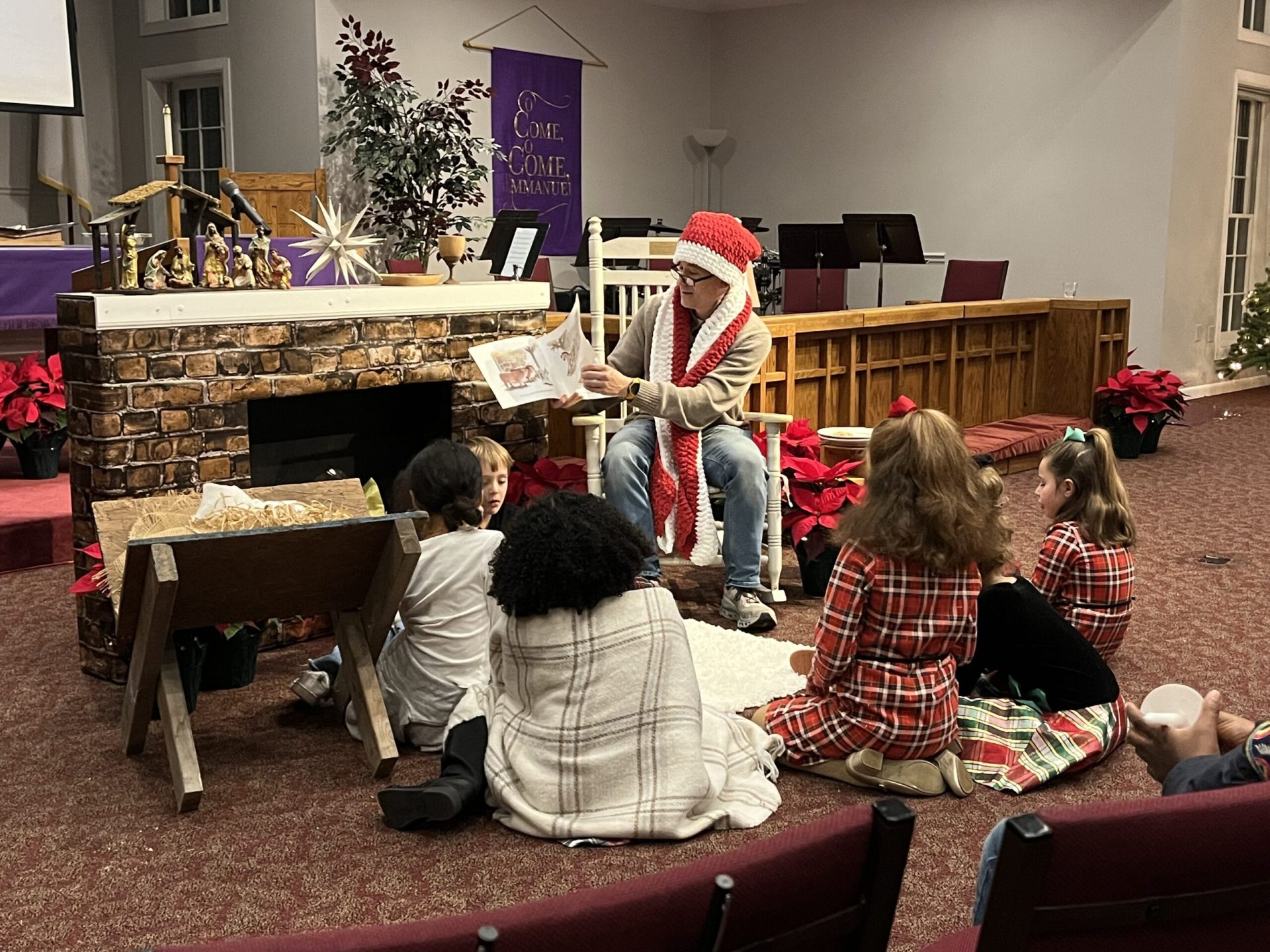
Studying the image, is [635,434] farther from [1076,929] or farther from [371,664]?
[1076,929]

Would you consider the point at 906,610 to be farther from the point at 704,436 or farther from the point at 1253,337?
the point at 1253,337

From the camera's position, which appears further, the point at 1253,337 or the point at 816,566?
the point at 1253,337

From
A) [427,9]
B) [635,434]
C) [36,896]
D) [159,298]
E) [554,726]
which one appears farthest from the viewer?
[427,9]

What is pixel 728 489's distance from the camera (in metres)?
4.01

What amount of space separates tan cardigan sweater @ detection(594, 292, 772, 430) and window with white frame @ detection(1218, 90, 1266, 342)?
7.43m

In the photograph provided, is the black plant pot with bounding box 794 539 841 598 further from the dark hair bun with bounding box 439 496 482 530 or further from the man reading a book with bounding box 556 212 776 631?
the dark hair bun with bounding box 439 496 482 530

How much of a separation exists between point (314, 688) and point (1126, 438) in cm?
527

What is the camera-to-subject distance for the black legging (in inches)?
113

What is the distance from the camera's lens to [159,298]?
3.32 m

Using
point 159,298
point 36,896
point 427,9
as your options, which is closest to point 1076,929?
point 36,896

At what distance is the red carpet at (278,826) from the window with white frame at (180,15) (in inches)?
242

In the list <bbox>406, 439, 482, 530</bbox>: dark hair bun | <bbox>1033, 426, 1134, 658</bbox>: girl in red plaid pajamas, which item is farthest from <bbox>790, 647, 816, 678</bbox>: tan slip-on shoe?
<bbox>406, 439, 482, 530</bbox>: dark hair bun

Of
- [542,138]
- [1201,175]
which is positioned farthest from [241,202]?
[1201,175]

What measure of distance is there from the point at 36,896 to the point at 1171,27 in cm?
914
